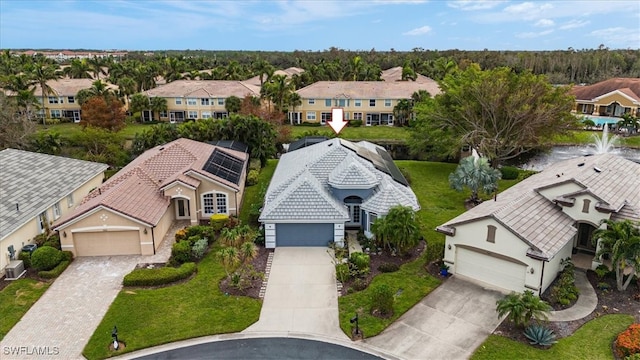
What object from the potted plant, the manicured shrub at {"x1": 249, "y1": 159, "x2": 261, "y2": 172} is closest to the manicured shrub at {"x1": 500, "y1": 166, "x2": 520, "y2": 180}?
the potted plant

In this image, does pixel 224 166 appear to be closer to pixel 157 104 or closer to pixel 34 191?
pixel 34 191

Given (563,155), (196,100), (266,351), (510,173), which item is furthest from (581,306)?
(196,100)

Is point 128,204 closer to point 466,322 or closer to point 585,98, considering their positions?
point 466,322

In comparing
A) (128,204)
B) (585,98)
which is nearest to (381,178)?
(128,204)

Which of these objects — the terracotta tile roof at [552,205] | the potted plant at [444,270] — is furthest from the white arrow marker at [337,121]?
the potted plant at [444,270]

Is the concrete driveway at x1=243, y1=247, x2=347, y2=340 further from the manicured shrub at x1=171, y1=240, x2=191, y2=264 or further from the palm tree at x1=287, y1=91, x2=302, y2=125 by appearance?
the palm tree at x1=287, y1=91, x2=302, y2=125

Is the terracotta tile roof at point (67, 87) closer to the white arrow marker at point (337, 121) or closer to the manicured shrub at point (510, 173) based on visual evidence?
the white arrow marker at point (337, 121)

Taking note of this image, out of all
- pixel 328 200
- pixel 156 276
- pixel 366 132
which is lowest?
pixel 156 276

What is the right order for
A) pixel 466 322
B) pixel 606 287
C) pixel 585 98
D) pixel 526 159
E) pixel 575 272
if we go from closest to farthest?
pixel 466 322, pixel 606 287, pixel 575 272, pixel 526 159, pixel 585 98
